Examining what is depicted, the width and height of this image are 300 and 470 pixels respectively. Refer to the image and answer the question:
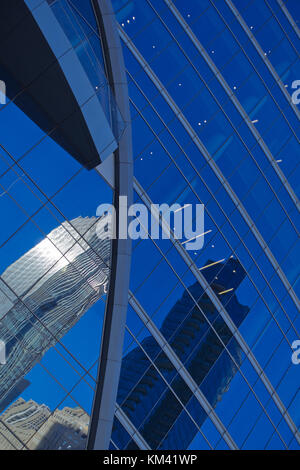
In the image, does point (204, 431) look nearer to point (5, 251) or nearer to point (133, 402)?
point (133, 402)

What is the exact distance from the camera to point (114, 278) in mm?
20797

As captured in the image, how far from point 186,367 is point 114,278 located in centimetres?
500

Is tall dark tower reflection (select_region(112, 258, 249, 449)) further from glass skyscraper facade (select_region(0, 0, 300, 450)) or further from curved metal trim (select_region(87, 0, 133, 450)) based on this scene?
curved metal trim (select_region(87, 0, 133, 450))

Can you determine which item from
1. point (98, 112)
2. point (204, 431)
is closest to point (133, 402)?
point (204, 431)

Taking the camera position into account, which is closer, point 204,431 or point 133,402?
point 133,402

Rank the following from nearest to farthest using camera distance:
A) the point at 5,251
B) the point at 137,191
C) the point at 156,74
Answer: the point at 5,251 → the point at 137,191 → the point at 156,74

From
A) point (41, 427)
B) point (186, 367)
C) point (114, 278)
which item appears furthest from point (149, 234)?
point (41, 427)

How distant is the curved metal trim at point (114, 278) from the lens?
19562mm

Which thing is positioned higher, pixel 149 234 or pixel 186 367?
pixel 149 234

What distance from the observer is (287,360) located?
2906 centimetres

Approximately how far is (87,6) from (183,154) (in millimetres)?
6776

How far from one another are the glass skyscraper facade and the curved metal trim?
0.15 feet

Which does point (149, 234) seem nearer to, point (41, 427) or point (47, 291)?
point (47, 291)
